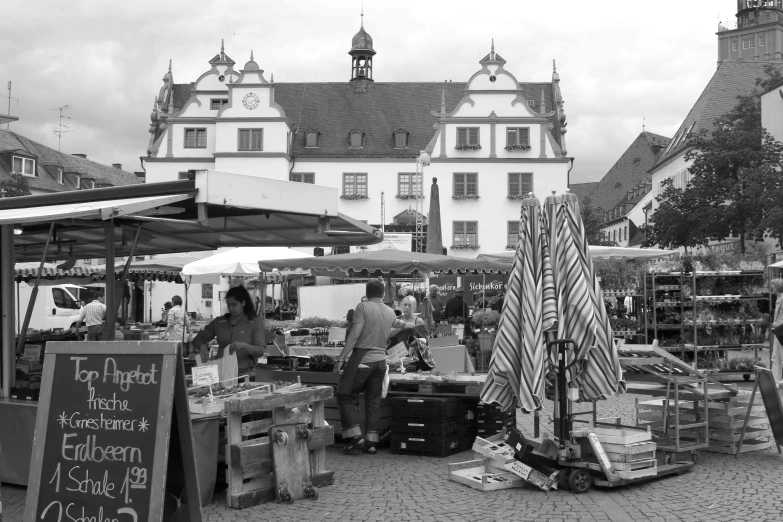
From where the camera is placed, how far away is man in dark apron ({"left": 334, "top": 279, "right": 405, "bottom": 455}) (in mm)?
8422

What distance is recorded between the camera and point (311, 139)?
155 feet

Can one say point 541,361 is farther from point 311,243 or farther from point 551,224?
point 311,243

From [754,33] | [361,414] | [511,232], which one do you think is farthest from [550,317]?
[754,33]

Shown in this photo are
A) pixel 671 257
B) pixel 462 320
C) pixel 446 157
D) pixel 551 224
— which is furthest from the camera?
pixel 446 157

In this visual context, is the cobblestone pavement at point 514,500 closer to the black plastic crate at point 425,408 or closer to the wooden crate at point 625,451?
the wooden crate at point 625,451

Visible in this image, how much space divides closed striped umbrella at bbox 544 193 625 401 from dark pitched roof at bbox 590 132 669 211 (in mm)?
80844

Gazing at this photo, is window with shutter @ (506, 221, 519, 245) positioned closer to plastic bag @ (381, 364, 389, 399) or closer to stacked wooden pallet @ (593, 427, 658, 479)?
plastic bag @ (381, 364, 389, 399)

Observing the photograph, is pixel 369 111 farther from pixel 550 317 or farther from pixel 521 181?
pixel 550 317

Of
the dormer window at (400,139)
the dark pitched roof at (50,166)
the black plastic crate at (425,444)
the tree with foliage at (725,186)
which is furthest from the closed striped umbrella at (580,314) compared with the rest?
the dark pitched roof at (50,166)

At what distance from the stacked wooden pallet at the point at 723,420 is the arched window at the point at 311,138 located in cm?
3985

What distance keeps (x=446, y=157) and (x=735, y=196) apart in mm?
14011

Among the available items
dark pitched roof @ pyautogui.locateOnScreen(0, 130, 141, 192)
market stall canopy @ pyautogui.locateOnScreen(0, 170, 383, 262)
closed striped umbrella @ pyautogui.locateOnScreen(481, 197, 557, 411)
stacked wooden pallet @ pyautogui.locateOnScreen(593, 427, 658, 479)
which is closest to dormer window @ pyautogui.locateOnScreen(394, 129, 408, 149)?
dark pitched roof @ pyautogui.locateOnScreen(0, 130, 141, 192)

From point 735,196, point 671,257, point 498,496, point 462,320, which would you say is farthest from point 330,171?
point 498,496

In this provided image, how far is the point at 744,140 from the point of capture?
34875mm
